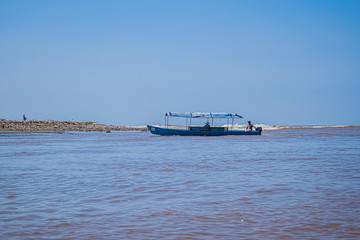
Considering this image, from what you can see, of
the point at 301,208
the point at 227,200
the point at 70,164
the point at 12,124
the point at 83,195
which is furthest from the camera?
the point at 12,124

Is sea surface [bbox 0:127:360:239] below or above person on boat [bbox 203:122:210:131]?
below

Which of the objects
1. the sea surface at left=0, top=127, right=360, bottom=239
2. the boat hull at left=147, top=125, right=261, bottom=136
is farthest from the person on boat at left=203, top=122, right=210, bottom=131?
the sea surface at left=0, top=127, right=360, bottom=239

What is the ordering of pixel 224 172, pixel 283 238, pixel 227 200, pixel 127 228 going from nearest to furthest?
pixel 283 238 < pixel 127 228 < pixel 227 200 < pixel 224 172

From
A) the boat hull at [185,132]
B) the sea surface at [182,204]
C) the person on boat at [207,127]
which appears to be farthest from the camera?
the person on boat at [207,127]

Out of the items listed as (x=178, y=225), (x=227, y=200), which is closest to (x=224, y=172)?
(x=227, y=200)

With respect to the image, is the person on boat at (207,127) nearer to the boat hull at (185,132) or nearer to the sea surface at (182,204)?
the boat hull at (185,132)

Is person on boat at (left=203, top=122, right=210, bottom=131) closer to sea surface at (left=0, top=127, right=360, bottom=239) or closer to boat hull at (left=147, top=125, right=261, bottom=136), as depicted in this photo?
boat hull at (left=147, top=125, right=261, bottom=136)

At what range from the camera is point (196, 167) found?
40.2 ft

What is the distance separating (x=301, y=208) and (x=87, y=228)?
3.71m

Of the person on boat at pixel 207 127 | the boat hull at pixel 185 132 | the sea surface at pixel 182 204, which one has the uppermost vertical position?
the person on boat at pixel 207 127

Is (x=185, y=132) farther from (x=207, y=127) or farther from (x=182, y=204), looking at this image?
(x=182, y=204)

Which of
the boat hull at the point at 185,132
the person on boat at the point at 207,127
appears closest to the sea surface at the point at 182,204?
the boat hull at the point at 185,132

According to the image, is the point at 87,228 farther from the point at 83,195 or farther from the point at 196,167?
the point at 196,167

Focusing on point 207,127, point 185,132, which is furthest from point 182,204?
point 185,132
